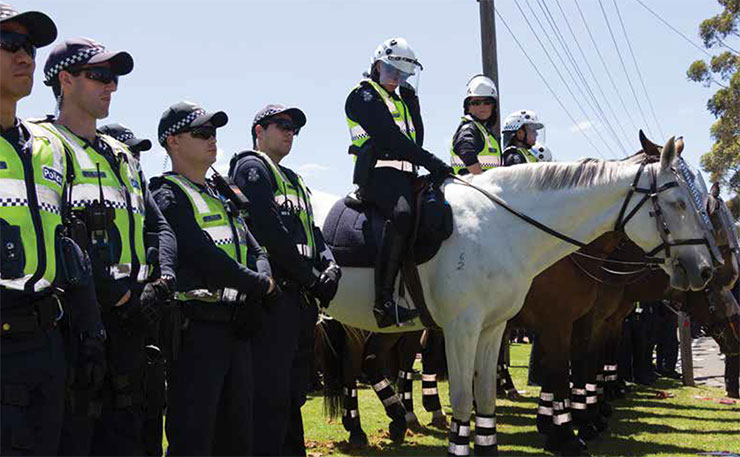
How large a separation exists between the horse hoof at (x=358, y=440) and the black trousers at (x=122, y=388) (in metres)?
4.61

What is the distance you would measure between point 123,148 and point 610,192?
4.47 meters

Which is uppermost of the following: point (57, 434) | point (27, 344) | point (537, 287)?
point (537, 287)

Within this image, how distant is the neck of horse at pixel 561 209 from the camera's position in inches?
281

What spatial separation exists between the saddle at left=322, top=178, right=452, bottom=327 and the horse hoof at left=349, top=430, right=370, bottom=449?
171 centimetres

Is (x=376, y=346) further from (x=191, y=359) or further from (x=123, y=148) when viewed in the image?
(x=123, y=148)

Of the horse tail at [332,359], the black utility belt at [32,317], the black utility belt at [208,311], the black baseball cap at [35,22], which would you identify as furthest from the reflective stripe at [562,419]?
the black baseball cap at [35,22]

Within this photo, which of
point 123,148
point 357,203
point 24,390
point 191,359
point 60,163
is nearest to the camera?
point 24,390

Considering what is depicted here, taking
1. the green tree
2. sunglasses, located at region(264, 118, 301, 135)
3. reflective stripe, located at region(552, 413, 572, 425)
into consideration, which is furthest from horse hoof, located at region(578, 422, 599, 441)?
the green tree

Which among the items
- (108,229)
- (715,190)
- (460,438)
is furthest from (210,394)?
(715,190)

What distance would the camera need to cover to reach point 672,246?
6.99 metres

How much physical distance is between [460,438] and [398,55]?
3306mm

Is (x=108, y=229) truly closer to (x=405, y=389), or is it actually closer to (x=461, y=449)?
(x=461, y=449)

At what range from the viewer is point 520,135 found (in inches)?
406

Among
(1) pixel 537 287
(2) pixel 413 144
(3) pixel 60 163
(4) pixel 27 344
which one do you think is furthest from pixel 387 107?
(4) pixel 27 344
